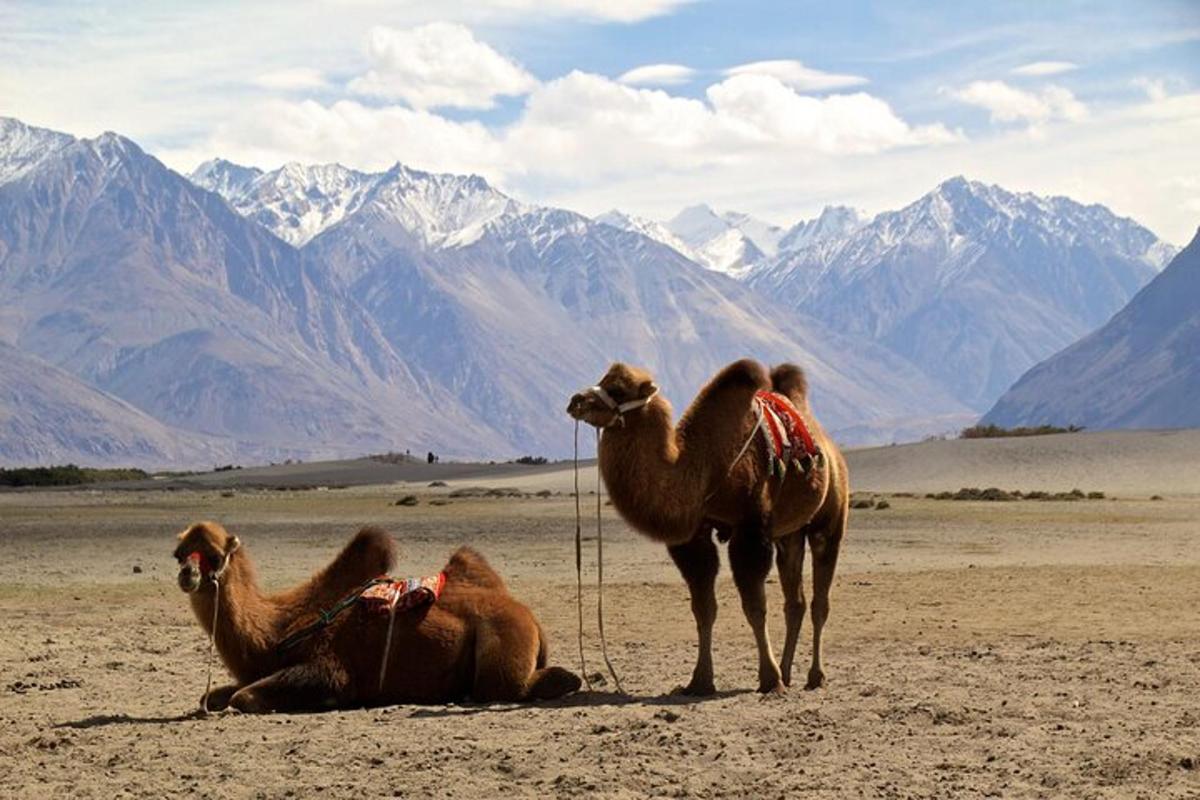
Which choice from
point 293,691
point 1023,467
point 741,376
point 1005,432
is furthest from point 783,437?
point 1005,432

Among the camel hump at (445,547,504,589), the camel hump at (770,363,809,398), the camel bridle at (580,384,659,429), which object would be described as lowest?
the camel hump at (445,547,504,589)

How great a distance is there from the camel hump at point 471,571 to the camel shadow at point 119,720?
1.86 m

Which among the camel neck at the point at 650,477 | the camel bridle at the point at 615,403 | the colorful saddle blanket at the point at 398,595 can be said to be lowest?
the colorful saddle blanket at the point at 398,595

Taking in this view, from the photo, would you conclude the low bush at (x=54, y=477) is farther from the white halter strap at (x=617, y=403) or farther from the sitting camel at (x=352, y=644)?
the white halter strap at (x=617, y=403)

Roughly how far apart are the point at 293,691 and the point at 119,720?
1163 mm

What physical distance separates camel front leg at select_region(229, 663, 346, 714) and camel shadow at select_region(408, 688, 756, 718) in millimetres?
612

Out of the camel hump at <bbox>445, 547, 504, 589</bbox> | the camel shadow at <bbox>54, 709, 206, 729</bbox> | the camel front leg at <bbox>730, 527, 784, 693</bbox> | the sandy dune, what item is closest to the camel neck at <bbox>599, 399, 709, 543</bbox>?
the camel front leg at <bbox>730, 527, 784, 693</bbox>

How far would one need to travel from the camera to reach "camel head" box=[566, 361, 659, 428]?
→ 12.5m

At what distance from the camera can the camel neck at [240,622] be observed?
12656 millimetres

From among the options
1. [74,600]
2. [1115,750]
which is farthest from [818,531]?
[74,600]

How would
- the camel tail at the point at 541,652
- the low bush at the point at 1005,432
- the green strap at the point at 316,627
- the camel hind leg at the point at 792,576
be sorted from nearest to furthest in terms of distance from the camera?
the green strap at the point at 316,627, the camel tail at the point at 541,652, the camel hind leg at the point at 792,576, the low bush at the point at 1005,432

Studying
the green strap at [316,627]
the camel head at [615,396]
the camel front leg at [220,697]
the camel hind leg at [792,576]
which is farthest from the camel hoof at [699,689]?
the camel front leg at [220,697]

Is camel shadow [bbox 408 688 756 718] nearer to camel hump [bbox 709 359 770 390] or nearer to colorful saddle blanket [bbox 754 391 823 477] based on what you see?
colorful saddle blanket [bbox 754 391 823 477]

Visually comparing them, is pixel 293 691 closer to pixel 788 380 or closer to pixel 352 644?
pixel 352 644
